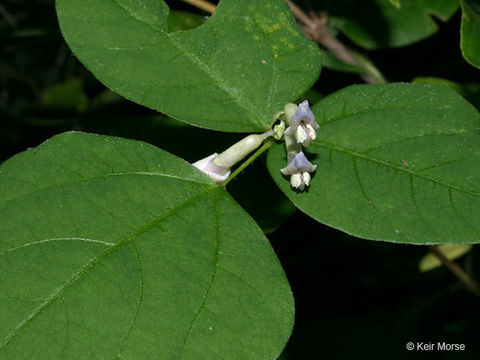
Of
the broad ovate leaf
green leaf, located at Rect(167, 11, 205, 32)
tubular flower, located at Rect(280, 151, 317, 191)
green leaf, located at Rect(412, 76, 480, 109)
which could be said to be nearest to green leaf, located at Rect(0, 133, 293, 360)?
tubular flower, located at Rect(280, 151, 317, 191)

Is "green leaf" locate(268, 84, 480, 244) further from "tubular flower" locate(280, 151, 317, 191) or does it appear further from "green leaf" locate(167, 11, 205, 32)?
"green leaf" locate(167, 11, 205, 32)

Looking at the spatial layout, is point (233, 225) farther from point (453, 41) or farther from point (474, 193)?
point (453, 41)

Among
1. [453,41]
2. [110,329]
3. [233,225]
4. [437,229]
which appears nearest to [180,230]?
[233,225]

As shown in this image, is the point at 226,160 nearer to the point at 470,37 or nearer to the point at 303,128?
the point at 303,128

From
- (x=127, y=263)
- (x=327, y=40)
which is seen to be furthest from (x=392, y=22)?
(x=127, y=263)

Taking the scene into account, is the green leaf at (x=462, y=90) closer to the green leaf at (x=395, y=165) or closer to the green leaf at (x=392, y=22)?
the green leaf at (x=392, y=22)

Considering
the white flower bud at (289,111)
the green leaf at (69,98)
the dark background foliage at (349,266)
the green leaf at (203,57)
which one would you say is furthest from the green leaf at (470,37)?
the green leaf at (69,98)
